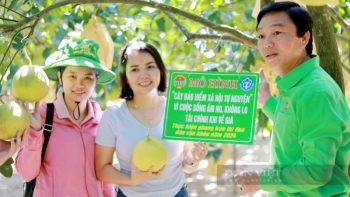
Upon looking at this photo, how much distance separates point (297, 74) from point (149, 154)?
1.66 feet

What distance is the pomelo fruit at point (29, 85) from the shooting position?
1711 millimetres

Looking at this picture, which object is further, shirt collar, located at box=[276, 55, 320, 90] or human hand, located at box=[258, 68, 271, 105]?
human hand, located at box=[258, 68, 271, 105]

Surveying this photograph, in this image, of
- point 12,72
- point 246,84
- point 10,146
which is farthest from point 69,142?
point 12,72

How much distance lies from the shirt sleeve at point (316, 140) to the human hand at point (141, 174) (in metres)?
0.45

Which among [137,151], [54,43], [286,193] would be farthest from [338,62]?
[54,43]

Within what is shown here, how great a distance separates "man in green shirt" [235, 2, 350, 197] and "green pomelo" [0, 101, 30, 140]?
2.08ft

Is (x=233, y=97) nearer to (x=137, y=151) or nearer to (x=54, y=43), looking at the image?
(x=137, y=151)

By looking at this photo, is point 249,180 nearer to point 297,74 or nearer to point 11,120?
point 297,74

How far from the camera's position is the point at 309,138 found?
1411mm

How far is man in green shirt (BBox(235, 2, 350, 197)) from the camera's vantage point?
141 cm

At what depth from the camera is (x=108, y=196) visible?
2.07 m

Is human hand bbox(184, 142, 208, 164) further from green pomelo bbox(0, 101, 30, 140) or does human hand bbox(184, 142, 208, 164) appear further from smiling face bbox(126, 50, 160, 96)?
green pomelo bbox(0, 101, 30, 140)

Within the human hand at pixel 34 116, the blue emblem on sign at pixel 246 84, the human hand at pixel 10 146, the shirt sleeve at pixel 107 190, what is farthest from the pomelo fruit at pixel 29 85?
the blue emblem on sign at pixel 246 84

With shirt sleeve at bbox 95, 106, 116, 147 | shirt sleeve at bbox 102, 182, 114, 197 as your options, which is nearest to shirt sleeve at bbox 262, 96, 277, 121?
shirt sleeve at bbox 95, 106, 116, 147
